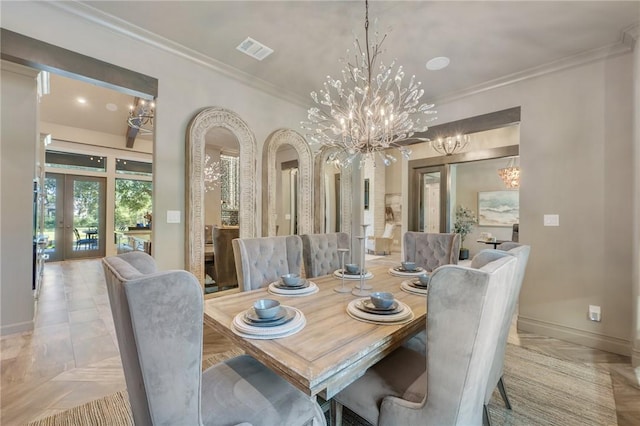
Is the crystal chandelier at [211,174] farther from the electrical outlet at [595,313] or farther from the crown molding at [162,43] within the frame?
the electrical outlet at [595,313]

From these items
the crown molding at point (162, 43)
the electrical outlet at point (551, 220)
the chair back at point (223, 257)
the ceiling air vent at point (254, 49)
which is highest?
the ceiling air vent at point (254, 49)

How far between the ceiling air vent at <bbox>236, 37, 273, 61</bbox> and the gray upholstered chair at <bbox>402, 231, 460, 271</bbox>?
93.9 inches

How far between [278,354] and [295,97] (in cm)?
348

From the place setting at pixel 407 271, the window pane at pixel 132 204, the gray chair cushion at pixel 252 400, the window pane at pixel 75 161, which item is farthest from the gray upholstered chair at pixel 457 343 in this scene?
the window pane at pixel 75 161

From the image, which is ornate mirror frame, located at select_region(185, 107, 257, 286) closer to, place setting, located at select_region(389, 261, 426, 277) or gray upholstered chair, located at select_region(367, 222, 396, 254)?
place setting, located at select_region(389, 261, 426, 277)

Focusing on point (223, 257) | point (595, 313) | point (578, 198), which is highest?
point (578, 198)

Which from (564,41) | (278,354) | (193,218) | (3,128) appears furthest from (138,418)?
(564,41)

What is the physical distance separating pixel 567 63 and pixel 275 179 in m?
3.40

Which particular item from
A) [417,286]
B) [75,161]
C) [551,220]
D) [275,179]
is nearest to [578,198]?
[551,220]

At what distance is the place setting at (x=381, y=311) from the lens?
4.16ft

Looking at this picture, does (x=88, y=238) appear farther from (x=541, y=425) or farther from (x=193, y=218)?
(x=541, y=425)

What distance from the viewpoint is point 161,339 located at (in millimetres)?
776

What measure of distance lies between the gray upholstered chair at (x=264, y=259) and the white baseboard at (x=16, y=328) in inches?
105

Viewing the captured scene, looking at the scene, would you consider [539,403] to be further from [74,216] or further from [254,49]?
[74,216]
